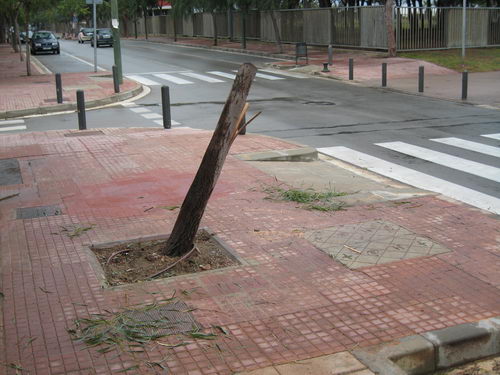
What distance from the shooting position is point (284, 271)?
6.32 metres

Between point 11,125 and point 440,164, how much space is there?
432 inches

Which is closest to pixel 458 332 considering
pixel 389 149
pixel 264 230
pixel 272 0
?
pixel 264 230

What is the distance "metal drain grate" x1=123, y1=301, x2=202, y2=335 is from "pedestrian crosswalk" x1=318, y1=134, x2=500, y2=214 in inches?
200

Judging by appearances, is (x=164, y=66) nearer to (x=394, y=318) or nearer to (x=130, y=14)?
(x=394, y=318)

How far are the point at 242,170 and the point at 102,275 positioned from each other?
4.75 meters

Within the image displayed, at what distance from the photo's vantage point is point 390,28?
33688 mm

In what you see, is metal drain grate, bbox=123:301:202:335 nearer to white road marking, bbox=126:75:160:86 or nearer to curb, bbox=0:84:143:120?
curb, bbox=0:84:143:120

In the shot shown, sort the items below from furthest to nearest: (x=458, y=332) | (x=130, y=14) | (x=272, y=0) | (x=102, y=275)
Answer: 1. (x=130, y=14)
2. (x=272, y=0)
3. (x=102, y=275)
4. (x=458, y=332)

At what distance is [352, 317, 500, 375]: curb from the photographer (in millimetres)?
4680

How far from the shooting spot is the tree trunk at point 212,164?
249 inches

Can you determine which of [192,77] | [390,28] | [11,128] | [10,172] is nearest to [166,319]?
[10,172]

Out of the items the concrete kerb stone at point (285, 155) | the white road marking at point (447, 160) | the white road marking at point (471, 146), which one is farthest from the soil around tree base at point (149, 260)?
the white road marking at point (471, 146)

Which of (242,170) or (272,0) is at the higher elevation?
(272,0)

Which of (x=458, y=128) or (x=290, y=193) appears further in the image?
(x=458, y=128)
